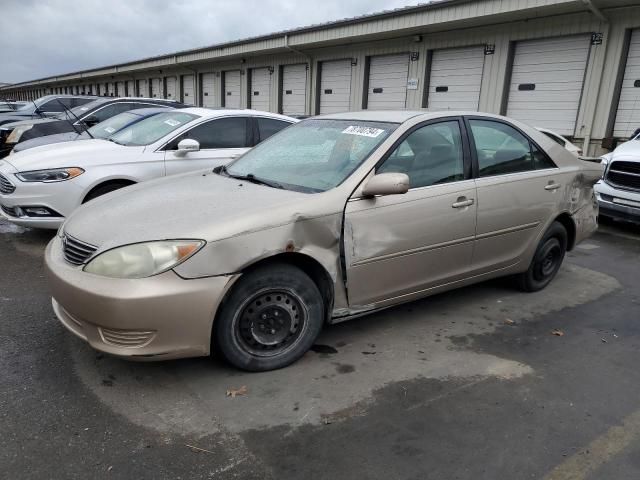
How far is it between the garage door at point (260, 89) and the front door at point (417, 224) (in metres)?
17.1

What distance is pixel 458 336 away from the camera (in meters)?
3.82

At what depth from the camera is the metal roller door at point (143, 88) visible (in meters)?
31.8

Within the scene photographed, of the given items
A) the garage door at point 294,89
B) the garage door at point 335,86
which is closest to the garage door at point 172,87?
the garage door at point 294,89

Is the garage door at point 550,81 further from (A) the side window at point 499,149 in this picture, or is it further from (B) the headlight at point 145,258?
(B) the headlight at point 145,258

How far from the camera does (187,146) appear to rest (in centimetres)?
559

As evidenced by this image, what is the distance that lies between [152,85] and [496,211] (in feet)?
101

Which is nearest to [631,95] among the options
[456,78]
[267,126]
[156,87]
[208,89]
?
[456,78]

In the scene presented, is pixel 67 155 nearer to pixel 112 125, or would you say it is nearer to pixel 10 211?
pixel 10 211

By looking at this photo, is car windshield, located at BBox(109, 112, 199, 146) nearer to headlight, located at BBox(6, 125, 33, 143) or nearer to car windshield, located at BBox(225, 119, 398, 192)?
car windshield, located at BBox(225, 119, 398, 192)

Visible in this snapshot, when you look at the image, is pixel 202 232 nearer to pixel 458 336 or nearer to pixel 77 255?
pixel 77 255

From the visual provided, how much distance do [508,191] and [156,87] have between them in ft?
98.4

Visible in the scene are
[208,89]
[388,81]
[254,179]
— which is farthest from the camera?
[208,89]

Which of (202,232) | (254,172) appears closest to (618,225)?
(254,172)

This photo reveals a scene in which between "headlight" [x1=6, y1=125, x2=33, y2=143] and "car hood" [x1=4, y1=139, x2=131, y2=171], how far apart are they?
16.4 ft
